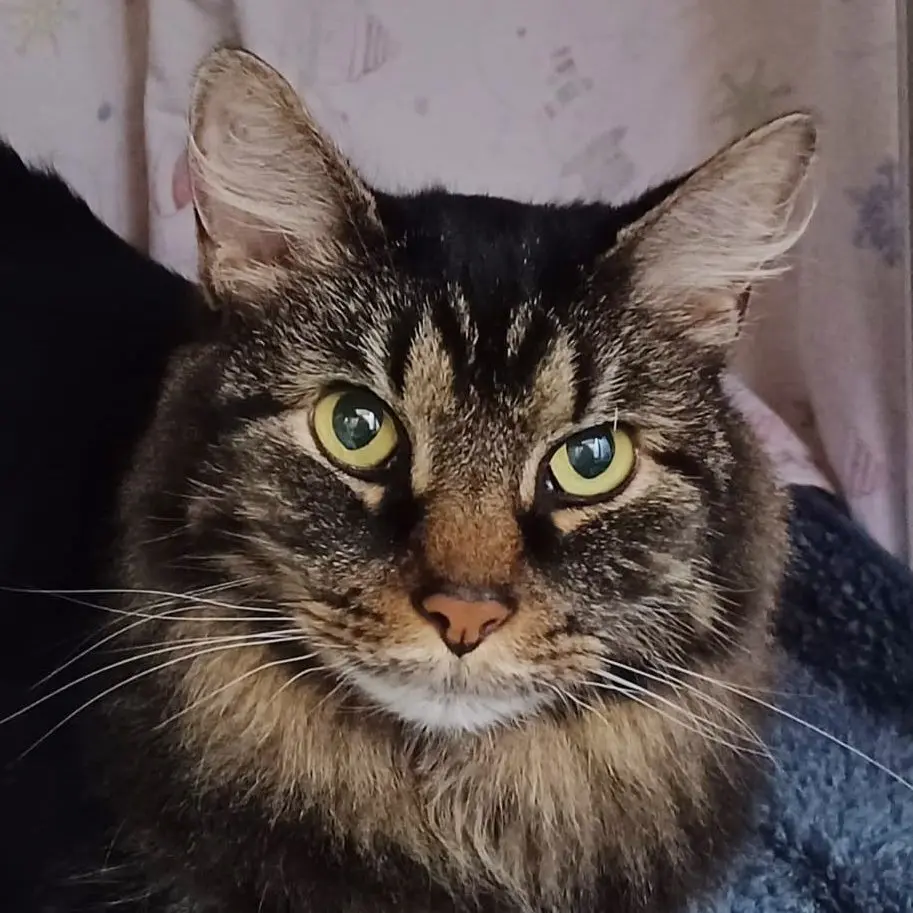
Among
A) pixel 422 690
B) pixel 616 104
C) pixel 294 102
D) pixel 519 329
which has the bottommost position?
pixel 422 690

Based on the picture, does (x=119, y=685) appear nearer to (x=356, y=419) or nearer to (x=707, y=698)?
(x=356, y=419)

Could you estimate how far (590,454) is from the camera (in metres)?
0.81

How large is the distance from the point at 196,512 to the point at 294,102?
0.27 meters

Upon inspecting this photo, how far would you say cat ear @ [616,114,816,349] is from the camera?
825 millimetres

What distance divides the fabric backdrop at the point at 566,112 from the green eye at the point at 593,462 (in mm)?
628

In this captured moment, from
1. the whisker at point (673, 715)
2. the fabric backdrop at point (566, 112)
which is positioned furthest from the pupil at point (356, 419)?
the fabric backdrop at point (566, 112)

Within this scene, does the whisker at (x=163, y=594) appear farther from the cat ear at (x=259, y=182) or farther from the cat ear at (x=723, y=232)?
the cat ear at (x=723, y=232)

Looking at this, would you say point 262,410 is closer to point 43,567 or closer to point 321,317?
point 321,317

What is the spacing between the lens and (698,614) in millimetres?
846

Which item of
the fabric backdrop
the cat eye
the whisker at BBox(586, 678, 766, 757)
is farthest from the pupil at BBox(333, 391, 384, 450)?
the fabric backdrop

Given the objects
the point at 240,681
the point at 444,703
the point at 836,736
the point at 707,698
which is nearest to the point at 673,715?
the point at 707,698

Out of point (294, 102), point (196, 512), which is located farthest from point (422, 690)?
point (294, 102)

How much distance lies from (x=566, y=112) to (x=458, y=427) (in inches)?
35.6

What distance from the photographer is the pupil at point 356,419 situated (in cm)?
80
